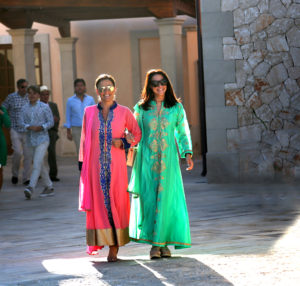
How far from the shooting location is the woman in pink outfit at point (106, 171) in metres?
5.81

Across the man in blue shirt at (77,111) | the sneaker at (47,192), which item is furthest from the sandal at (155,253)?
the man in blue shirt at (77,111)

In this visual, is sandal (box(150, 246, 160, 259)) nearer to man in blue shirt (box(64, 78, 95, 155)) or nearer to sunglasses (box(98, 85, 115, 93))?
sunglasses (box(98, 85, 115, 93))

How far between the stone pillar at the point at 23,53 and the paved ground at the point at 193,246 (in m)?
5.22

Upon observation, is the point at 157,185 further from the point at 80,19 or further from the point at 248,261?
the point at 80,19

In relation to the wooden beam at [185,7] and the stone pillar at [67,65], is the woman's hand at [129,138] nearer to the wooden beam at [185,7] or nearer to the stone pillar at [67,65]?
the wooden beam at [185,7]

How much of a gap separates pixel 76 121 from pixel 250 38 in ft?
8.94

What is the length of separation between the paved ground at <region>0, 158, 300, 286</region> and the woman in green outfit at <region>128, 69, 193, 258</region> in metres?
0.20

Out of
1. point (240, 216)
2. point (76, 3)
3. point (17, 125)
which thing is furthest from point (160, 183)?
point (76, 3)

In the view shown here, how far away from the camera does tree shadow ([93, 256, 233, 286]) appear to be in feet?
15.9

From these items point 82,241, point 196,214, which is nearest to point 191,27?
point 196,214

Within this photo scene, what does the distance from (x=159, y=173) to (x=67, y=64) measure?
13.1 m

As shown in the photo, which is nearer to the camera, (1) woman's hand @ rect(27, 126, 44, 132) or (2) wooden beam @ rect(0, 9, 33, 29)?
(1) woman's hand @ rect(27, 126, 44, 132)

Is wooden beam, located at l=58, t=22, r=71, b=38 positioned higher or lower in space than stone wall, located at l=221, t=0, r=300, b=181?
higher

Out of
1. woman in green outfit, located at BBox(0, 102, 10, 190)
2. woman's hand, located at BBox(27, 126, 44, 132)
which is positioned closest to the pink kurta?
woman's hand, located at BBox(27, 126, 44, 132)
